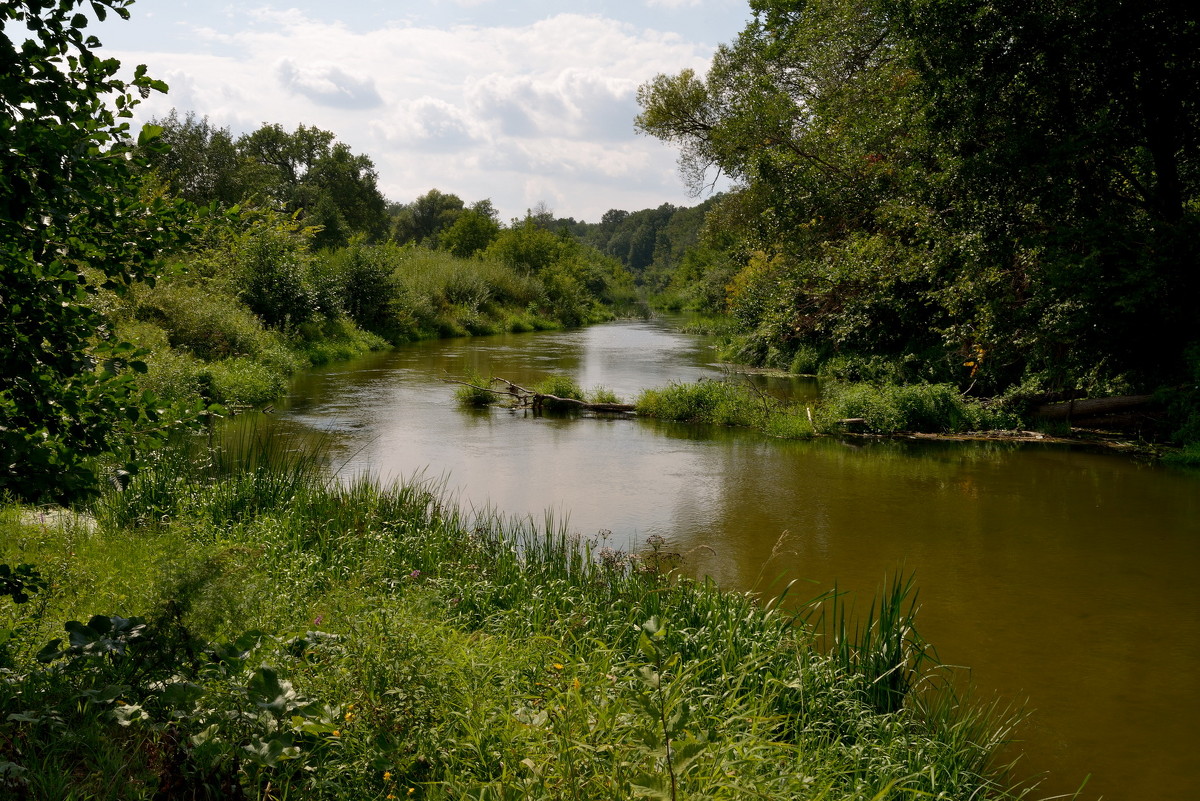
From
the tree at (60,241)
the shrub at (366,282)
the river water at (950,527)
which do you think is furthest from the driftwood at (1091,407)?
the shrub at (366,282)

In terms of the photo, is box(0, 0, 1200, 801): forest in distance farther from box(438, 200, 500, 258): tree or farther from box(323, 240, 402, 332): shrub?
box(438, 200, 500, 258): tree

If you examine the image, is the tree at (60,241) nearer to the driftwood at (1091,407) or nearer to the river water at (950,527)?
the river water at (950,527)

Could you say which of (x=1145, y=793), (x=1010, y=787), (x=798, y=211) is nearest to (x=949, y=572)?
(x=1145, y=793)

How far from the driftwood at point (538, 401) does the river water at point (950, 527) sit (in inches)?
18.5

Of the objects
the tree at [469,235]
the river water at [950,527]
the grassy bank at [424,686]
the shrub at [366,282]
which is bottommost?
the river water at [950,527]

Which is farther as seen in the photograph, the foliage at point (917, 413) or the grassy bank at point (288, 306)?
the grassy bank at point (288, 306)

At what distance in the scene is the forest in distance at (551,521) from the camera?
268cm

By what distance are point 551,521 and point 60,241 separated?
4.75 meters

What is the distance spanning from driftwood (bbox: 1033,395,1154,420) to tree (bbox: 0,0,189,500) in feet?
44.0

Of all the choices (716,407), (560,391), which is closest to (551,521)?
(716,407)

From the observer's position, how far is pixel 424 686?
3254mm

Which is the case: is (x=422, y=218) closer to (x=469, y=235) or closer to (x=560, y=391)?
(x=469, y=235)

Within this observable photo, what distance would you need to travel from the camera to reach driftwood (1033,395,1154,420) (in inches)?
477

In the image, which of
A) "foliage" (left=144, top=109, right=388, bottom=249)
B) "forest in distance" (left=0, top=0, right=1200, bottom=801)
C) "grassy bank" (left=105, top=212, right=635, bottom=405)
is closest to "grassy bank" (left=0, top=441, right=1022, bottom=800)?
"forest in distance" (left=0, top=0, right=1200, bottom=801)
